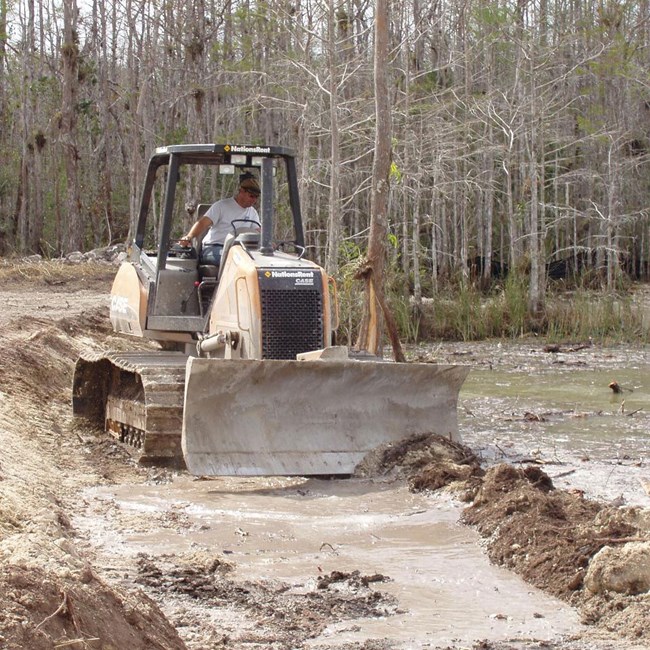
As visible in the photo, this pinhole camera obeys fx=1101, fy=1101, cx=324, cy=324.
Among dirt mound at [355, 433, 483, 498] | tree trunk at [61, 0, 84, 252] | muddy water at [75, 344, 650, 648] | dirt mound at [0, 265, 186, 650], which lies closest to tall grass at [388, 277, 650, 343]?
dirt mound at [0, 265, 186, 650]

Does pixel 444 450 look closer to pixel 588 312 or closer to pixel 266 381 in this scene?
pixel 266 381

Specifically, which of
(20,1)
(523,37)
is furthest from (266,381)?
(20,1)

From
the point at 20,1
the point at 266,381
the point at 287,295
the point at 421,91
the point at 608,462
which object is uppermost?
the point at 20,1

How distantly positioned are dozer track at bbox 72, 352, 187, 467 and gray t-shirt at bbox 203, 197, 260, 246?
1112 millimetres

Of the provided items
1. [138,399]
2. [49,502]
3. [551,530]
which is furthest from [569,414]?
[49,502]

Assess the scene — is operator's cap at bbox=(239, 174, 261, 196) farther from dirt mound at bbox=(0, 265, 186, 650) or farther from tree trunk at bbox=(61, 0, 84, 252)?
tree trunk at bbox=(61, 0, 84, 252)

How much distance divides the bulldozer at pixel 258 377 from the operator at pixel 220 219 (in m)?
0.12

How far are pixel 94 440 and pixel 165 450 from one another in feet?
5.17

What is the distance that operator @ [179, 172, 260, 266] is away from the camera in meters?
9.83

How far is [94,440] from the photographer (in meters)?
9.96

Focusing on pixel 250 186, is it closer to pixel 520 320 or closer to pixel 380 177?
pixel 380 177

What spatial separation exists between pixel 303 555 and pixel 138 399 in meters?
3.39

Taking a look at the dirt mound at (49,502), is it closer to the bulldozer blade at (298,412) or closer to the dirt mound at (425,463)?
the bulldozer blade at (298,412)

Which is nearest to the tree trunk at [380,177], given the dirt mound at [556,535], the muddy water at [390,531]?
the muddy water at [390,531]
